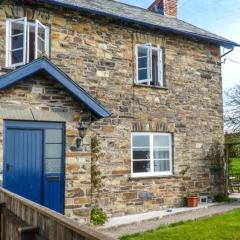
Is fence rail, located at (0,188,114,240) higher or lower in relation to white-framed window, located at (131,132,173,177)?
lower

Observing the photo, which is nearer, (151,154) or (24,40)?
(24,40)

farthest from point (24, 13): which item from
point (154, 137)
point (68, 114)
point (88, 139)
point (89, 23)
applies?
point (154, 137)

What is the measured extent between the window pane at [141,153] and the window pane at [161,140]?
0.40 metres

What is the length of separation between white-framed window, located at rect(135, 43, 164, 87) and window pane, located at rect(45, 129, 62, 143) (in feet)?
12.7

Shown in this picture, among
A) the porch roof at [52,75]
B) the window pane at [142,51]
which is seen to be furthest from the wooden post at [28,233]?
the window pane at [142,51]

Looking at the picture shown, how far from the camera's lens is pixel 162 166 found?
41.9 feet

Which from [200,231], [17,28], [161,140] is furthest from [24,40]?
[200,231]

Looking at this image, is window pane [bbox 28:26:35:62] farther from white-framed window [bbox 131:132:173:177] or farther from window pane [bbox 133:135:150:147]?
window pane [bbox 133:135:150:147]

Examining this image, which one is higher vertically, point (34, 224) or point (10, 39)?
point (10, 39)

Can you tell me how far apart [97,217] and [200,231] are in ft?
9.37

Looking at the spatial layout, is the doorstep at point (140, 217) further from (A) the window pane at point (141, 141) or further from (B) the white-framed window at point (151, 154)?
(A) the window pane at point (141, 141)

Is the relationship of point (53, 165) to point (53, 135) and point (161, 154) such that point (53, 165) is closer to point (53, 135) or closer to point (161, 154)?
point (53, 135)

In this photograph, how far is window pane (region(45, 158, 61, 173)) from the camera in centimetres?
924

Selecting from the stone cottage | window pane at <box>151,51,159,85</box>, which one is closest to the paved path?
the stone cottage
